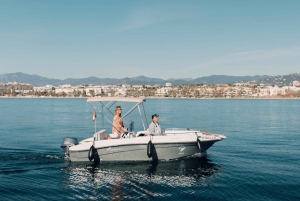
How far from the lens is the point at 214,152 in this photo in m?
19.6

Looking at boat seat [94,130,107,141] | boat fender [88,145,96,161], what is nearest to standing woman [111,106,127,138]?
boat seat [94,130,107,141]

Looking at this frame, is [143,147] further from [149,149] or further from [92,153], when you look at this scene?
[92,153]

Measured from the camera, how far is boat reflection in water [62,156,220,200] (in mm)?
11898

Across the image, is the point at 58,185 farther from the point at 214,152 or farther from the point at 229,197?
the point at 214,152

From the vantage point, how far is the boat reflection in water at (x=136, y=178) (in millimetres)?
11898

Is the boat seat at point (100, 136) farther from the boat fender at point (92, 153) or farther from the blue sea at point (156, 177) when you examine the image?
the blue sea at point (156, 177)

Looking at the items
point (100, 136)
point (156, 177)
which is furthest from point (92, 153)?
point (156, 177)

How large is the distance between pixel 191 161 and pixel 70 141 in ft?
19.8

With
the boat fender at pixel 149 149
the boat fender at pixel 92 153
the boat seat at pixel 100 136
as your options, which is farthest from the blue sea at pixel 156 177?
the boat seat at pixel 100 136

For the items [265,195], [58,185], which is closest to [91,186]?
[58,185]

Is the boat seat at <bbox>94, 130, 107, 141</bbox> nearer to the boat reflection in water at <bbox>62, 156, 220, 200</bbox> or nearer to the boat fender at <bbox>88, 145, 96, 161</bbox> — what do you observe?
the boat fender at <bbox>88, 145, 96, 161</bbox>

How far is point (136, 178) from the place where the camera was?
1366cm

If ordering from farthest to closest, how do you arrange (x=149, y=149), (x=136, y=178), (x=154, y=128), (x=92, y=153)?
(x=154, y=128)
(x=92, y=153)
(x=149, y=149)
(x=136, y=178)

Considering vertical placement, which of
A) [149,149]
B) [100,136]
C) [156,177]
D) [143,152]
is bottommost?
[156,177]
